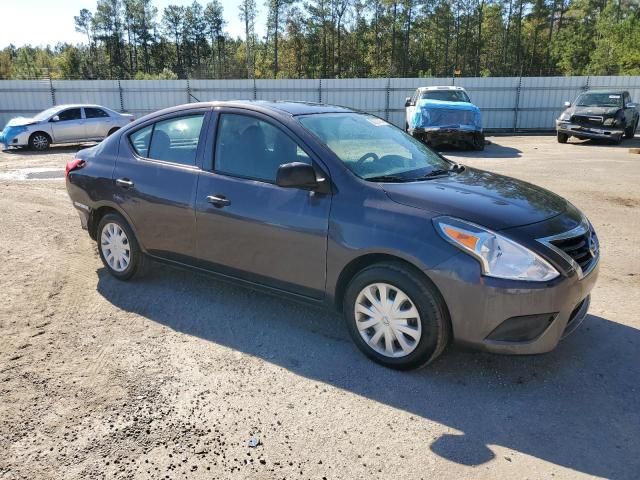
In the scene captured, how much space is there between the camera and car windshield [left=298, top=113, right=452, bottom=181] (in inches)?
151

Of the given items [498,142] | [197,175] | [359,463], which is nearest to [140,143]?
[197,175]

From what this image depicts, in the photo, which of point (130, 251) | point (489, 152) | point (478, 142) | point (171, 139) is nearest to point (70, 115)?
point (478, 142)

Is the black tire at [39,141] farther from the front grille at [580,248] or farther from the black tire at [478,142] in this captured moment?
the front grille at [580,248]

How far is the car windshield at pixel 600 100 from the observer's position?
17766mm

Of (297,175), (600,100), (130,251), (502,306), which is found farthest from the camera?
(600,100)

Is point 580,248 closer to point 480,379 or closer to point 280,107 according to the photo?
point 480,379

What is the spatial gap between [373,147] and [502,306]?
168 cm

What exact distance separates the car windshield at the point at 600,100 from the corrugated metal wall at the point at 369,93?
5483 mm

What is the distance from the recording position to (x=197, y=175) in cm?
427

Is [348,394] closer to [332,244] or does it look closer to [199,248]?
[332,244]

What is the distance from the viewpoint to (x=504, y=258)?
307 centimetres

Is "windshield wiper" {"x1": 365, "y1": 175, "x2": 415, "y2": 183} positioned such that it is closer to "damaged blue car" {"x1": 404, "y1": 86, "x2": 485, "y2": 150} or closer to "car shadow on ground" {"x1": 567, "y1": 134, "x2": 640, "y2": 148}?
"damaged blue car" {"x1": 404, "y1": 86, "x2": 485, "y2": 150}

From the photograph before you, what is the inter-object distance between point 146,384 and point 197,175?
1.68m

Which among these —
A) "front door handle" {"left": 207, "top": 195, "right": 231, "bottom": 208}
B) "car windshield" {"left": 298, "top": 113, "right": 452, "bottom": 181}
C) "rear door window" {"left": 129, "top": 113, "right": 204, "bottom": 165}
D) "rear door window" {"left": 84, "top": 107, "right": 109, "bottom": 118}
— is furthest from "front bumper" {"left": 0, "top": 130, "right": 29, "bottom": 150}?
"car windshield" {"left": 298, "top": 113, "right": 452, "bottom": 181}
